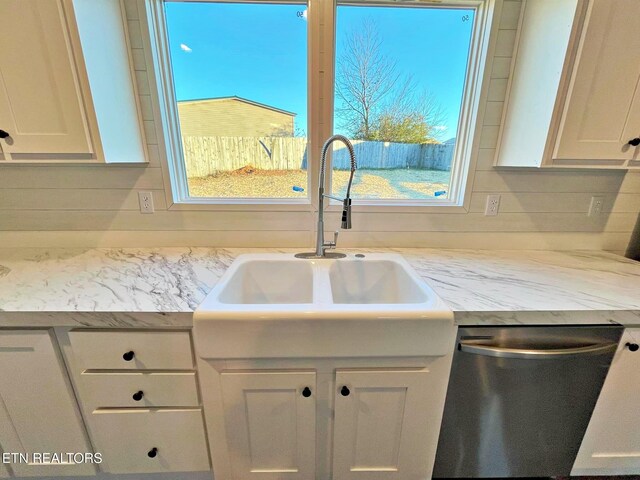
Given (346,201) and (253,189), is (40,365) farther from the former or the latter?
(346,201)

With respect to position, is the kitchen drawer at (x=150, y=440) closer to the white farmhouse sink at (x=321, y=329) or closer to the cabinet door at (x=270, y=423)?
the cabinet door at (x=270, y=423)

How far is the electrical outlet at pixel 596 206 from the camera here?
1.43m

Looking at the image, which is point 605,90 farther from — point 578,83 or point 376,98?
point 376,98

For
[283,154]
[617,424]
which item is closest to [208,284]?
[283,154]

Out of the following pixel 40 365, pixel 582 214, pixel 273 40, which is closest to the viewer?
pixel 40 365

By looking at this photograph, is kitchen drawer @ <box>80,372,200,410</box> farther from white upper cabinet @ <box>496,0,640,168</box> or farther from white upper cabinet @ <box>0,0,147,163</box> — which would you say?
white upper cabinet @ <box>496,0,640,168</box>

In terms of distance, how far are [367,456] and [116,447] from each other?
99 cm

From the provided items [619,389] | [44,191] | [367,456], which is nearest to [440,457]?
[367,456]

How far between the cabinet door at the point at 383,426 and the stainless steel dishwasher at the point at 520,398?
94 millimetres

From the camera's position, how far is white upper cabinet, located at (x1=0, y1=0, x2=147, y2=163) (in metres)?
0.92

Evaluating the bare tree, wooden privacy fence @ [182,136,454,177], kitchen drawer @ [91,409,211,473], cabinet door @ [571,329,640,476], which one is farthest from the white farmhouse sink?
the bare tree

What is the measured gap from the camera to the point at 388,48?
4.32 ft

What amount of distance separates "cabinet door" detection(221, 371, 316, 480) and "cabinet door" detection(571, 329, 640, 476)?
3.70ft

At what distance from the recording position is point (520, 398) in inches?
38.3
